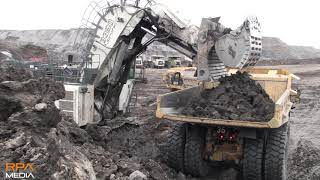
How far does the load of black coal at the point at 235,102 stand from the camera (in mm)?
6258

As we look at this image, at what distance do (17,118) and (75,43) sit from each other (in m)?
3.76

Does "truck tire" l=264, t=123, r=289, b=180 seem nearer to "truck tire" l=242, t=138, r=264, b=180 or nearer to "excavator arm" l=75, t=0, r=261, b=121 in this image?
"truck tire" l=242, t=138, r=264, b=180

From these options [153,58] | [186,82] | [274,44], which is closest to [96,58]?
[186,82]

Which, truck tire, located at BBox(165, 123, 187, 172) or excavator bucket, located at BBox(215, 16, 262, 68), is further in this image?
truck tire, located at BBox(165, 123, 187, 172)

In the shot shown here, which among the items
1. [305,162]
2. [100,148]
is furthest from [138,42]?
[305,162]

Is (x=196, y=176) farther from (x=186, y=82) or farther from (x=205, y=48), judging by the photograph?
(x=186, y=82)

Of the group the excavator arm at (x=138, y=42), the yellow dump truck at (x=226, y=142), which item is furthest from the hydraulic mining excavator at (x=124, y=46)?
the yellow dump truck at (x=226, y=142)

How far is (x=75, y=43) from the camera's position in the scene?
835 centimetres

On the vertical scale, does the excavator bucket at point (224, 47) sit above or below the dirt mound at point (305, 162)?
above

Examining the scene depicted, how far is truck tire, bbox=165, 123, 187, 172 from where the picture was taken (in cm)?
689

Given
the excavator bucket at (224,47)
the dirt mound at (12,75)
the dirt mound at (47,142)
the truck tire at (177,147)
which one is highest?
the excavator bucket at (224,47)

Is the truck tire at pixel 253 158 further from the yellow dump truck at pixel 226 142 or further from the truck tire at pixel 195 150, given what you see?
the truck tire at pixel 195 150

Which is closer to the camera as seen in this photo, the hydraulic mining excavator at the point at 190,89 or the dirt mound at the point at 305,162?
the hydraulic mining excavator at the point at 190,89

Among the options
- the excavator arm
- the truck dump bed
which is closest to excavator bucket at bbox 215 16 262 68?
the excavator arm
